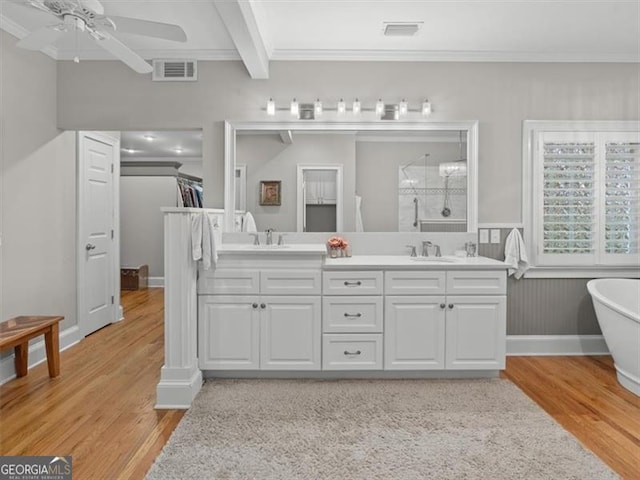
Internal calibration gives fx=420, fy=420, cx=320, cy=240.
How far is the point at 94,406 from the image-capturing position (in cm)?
265

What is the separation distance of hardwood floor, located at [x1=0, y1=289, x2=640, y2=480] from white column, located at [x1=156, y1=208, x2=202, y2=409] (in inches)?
5.3

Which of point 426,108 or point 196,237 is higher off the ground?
point 426,108

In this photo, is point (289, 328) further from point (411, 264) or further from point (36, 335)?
point (36, 335)

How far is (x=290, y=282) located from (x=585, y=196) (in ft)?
8.71

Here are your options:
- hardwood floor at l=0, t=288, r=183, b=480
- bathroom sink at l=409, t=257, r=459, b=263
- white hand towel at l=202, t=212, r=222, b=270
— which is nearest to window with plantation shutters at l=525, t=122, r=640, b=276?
bathroom sink at l=409, t=257, r=459, b=263

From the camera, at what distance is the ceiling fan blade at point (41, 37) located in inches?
83.4

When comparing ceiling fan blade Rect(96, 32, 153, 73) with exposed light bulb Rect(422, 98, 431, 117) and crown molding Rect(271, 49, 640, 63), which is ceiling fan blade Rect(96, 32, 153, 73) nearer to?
crown molding Rect(271, 49, 640, 63)

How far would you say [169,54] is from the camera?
3.57 m

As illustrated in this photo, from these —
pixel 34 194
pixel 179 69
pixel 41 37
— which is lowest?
pixel 34 194

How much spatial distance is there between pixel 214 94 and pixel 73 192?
1.65 m

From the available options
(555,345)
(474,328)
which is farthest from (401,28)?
(555,345)

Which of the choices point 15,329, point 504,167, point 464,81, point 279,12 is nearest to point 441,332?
point 504,167

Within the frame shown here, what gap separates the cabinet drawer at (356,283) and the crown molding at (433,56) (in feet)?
6.16

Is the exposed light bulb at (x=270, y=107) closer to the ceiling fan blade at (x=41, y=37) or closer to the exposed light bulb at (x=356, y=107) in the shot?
the exposed light bulb at (x=356, y=107)
